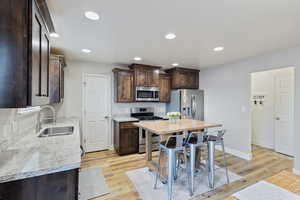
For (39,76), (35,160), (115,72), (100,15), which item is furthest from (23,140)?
(115,72)

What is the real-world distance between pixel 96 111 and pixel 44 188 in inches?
117

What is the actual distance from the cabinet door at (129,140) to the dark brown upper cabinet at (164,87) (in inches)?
55.3

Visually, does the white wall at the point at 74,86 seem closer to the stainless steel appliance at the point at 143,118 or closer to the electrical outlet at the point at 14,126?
the stainless steel appliance at the point at 143,118

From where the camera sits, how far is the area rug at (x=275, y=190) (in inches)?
38.5

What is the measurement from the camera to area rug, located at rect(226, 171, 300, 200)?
98 centimetres

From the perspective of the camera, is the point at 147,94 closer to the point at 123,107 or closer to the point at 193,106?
the point at 123,107

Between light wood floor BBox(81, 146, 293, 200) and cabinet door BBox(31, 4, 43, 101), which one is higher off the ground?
cabinet door BBox(31, 4, 43, 101)

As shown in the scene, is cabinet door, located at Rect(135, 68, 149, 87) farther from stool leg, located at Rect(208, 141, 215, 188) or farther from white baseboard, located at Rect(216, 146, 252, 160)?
white baseboard, located at Rect(216, 146, 252, 160)

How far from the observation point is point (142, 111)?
14.9 ft

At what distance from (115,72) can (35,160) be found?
3.11m

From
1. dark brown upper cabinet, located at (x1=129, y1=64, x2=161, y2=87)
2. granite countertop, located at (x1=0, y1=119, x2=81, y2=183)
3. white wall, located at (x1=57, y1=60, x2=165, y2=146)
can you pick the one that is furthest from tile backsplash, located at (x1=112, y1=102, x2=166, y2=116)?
granite countertop, located at (x1=0, y1=119, x2=81, y2=183)

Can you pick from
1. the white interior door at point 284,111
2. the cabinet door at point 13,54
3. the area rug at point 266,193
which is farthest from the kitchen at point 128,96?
the white interior door at point 284,111

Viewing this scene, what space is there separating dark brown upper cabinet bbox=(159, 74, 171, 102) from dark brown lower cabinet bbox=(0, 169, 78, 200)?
3548 millimetres

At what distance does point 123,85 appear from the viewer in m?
4.02
